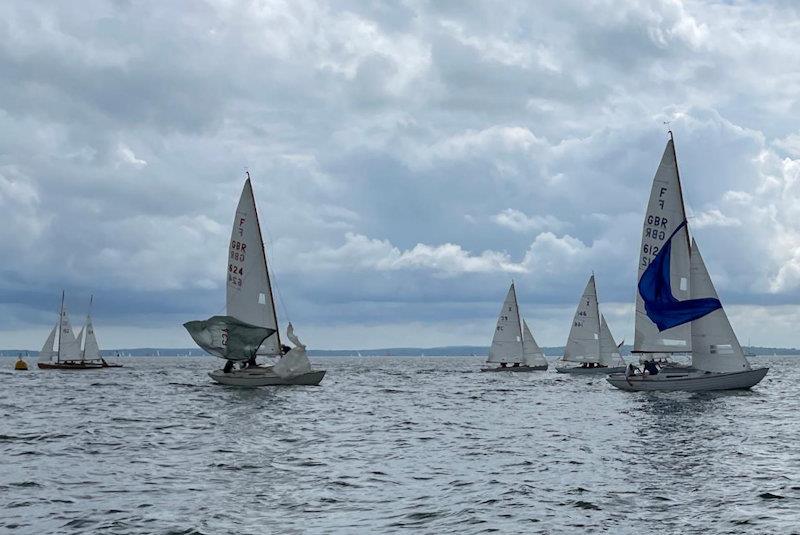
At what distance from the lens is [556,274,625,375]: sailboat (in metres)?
103

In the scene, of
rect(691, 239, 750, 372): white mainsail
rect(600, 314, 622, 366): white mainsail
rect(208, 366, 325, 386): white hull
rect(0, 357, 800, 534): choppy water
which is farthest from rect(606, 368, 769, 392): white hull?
rect(600, 314, 622, 366): white mainsail

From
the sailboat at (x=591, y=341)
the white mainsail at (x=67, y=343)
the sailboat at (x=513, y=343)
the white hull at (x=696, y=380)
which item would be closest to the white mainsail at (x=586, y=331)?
the sailboat at (x=591, y=341)

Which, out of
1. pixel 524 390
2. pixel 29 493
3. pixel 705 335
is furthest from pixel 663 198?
pixel 29 493

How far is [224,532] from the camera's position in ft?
57.0

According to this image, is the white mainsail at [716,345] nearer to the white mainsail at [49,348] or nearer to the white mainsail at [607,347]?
the white mainsail at [607,347]

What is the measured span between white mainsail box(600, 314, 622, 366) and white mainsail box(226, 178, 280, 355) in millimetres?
52349

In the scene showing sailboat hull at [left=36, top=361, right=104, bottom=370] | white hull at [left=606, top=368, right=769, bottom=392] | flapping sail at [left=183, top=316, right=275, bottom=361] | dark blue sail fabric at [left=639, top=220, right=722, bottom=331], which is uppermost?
dark blue sail fabric at [left=639, top=220, right=722, bottom=331]

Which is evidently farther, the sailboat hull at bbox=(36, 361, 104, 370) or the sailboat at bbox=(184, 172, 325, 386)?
the sailboat hull at bbox=(36, 361, 104, 370)

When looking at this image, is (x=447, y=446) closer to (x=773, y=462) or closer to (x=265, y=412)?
(x=773, y=462)

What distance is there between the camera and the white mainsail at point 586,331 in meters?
102

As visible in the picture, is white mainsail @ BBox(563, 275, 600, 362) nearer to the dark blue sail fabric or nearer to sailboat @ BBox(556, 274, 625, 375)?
sailboat @ BBox(556, 274, 625, 375)

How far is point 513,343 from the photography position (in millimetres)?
112625

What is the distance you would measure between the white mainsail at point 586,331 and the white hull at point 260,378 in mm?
47961

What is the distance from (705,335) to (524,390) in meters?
20.9
